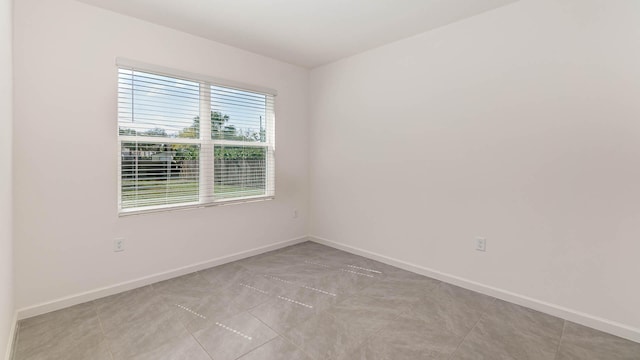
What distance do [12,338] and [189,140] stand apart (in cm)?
200

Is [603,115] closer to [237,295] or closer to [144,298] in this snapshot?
[237,295]

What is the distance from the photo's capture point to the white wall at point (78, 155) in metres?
2.31

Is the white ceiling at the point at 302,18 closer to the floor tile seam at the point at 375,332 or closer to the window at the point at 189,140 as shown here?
the window at the point at 189,140

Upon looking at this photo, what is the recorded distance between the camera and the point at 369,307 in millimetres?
2488

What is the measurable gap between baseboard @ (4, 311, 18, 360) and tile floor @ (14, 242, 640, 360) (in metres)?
0.04

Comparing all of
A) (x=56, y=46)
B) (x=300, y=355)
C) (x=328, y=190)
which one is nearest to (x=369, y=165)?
(x=328, y=190)

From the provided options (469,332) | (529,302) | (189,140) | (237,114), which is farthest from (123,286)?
(529,302)

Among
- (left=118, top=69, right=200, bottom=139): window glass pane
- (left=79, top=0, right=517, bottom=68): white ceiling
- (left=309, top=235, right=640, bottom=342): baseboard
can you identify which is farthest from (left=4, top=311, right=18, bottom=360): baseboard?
(left=309, top=235, right=640, bottom=342): baseboard

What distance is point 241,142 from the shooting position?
A: 3.66 meters

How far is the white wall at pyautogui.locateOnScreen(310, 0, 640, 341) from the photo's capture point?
213cm

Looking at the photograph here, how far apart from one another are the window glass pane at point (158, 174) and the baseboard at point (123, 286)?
0.71 metres

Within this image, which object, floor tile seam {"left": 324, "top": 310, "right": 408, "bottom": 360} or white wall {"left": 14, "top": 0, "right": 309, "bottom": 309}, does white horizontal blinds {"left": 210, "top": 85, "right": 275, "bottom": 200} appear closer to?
white wall {"left": 14, "top": 0, "right": 309, "bottom": 309}

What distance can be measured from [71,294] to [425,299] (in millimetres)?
3004

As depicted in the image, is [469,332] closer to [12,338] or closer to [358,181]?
[358,181]
